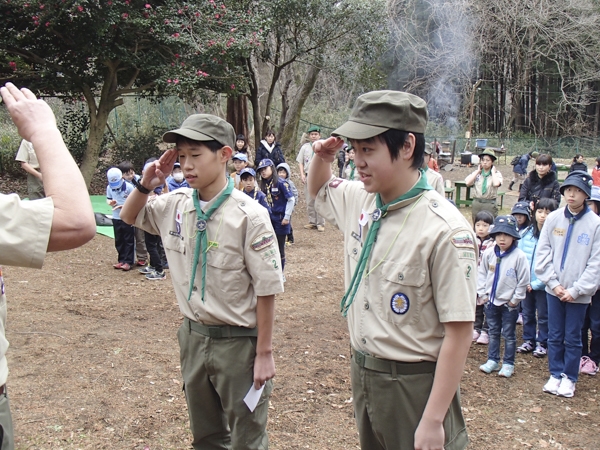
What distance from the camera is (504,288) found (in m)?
5.10

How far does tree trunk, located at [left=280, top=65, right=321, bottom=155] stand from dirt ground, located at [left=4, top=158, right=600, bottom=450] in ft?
33.2

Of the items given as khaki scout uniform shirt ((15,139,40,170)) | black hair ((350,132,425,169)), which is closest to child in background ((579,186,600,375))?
black hair ((350,132,425,169))

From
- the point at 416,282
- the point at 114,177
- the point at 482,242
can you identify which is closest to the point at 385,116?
the point at 416,282

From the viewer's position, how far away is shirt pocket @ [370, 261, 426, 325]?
6.76 ft

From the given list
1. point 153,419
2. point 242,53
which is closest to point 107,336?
point 153,419

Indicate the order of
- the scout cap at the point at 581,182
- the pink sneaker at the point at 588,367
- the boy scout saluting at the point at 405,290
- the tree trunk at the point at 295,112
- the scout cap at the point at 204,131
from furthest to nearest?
the tree trunk at the point at 295,112
the pink sneaker at the point at 588,367
the scout cap at the point at 581,182
the scout cap at the point at 204,131
the boy scout saluting at the point at 405,290

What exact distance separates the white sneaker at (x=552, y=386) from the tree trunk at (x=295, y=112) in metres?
11.9

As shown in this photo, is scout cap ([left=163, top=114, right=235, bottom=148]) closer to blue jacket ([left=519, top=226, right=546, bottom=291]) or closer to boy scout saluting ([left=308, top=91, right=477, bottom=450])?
boy scout saluting ([left=308, top=91, right=477, bottom=450])

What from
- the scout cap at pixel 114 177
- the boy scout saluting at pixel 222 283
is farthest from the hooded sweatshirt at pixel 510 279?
the scout cap at pixel 114 177

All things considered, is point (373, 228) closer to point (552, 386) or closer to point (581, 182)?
point (581, 182)

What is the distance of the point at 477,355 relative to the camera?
18.3 feet

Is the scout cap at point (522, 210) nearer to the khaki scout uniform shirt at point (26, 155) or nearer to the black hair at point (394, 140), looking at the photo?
the black hair at point (394, 140)

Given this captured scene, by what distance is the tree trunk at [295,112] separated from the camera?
1599cm

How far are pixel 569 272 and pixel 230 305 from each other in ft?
10.5
